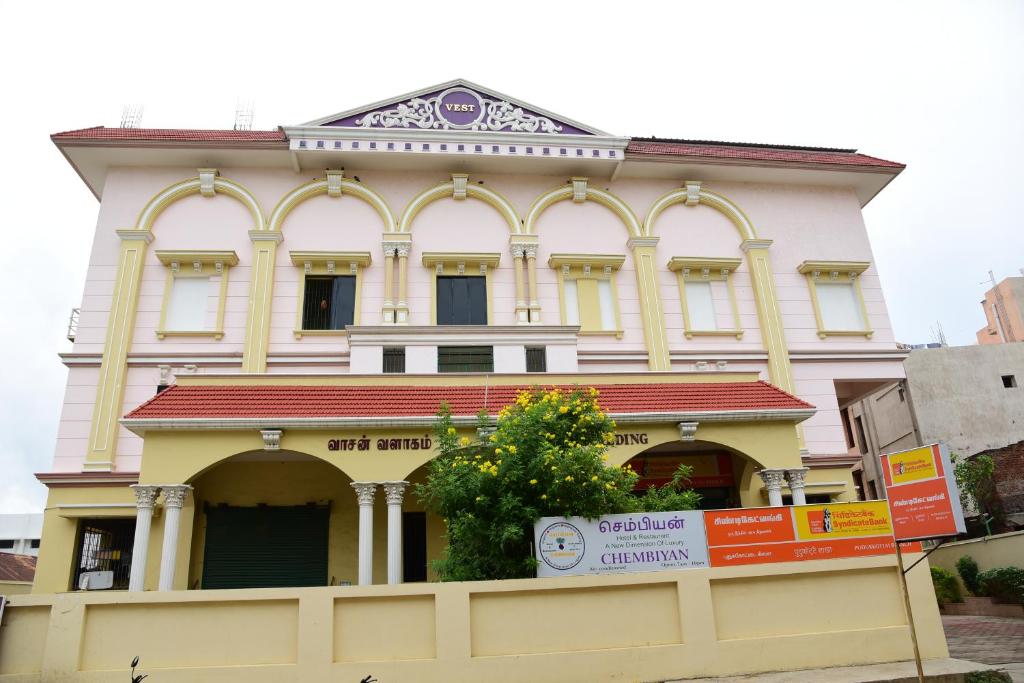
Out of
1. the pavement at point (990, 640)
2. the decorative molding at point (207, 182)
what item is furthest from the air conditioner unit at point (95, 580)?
the pavement at point (990, 640)

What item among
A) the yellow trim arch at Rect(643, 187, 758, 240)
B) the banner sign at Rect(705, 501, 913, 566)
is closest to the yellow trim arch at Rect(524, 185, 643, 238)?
the yellow trim arch at Rect(643, 187, 758, 240)

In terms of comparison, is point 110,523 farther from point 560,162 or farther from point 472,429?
point 560,162

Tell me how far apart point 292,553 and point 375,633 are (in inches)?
332

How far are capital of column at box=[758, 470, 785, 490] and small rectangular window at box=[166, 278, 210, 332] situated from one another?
13.8 metres

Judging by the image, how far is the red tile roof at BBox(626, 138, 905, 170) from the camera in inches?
829

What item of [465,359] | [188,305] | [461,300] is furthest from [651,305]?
[188,305]

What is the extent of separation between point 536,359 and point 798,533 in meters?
9.37

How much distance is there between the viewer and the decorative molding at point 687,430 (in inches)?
567

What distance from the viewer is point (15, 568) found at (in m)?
30.3

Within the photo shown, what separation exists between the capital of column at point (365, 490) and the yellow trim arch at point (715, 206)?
1183 centimetres

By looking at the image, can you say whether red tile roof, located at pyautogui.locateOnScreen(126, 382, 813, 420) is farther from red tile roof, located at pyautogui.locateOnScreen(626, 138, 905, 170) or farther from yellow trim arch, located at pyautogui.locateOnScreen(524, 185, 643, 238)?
red tile roof, located at pyautogui.locateOnScreen(626, 138, 905, 170)

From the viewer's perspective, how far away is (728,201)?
21641 mm

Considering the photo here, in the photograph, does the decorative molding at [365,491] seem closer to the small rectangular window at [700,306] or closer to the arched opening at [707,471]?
the arched opening at [707,471]

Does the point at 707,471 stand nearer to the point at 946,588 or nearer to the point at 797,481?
the point at 797,481
